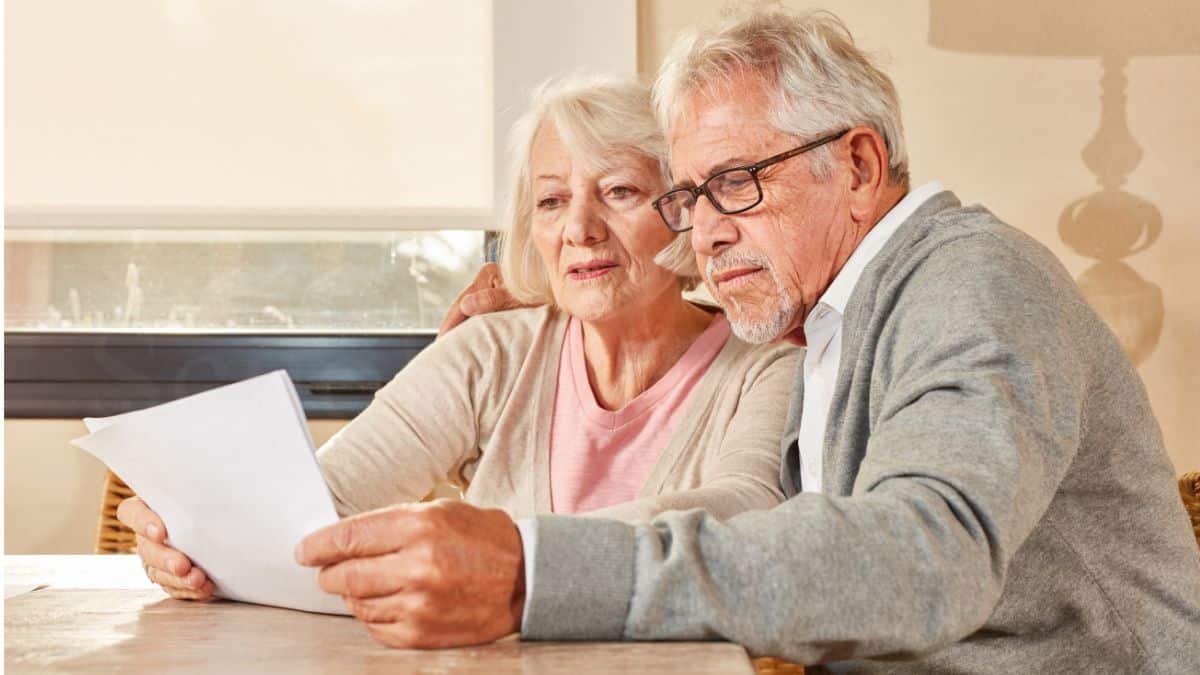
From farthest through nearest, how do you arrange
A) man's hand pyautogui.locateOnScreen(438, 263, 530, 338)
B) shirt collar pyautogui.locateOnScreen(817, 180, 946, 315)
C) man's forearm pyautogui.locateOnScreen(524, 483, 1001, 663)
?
man's hand pyautogui.locateOnScreen(438, 263, 530, 338), shirt collar pyautogui.locateOnScreen(817, 180, 946, 315), man's forearm pyautogui.locateOnScreen(524, 483, 1001, 663)

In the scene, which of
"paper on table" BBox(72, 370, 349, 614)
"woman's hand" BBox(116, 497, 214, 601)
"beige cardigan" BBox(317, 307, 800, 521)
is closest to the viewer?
"paper on table" BBox(72, 370, 349, 614)

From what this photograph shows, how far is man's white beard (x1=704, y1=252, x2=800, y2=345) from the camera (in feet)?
5.05

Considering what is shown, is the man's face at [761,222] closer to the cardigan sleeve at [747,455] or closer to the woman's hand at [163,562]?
the cardigan sleeve at [747,455]

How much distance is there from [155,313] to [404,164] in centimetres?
69

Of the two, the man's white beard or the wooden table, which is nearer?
the wooden table

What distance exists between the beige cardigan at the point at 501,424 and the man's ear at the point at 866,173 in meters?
0.38

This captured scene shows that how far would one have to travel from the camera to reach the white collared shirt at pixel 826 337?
1.48m

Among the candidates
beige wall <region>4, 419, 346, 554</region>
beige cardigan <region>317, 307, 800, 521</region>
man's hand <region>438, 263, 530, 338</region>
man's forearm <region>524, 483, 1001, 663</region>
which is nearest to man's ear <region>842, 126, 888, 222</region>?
beige cardigan <region>317, 307, 800, 521</region>

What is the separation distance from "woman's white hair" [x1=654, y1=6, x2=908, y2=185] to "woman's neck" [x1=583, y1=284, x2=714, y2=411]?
547 millimetres

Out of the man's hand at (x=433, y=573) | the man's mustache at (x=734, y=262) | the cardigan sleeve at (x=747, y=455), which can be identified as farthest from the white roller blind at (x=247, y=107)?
the man's hand at (x=433, y=573)

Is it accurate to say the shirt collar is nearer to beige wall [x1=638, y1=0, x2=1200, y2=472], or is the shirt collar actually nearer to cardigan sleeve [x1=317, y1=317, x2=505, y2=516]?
cardigan sleeve [x1=317, y1=317, x2=505, y2=516]

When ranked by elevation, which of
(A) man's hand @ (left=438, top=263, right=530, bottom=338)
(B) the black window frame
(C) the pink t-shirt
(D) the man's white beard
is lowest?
(B) the black window frame

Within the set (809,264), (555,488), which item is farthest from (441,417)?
(809,264)

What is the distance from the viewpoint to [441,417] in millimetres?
2016
